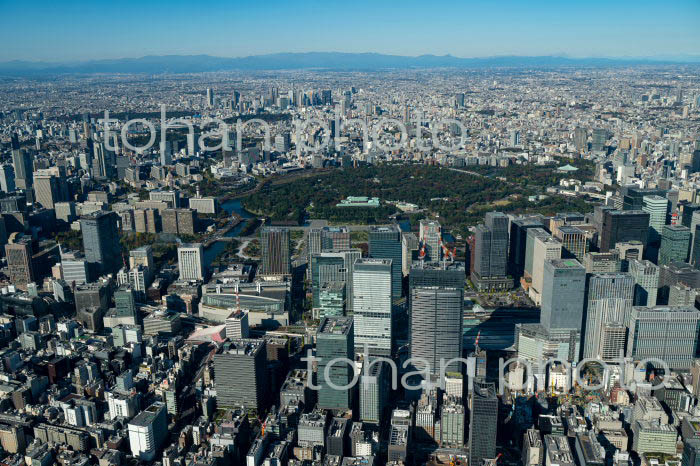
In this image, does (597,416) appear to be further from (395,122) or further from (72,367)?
(395,122)

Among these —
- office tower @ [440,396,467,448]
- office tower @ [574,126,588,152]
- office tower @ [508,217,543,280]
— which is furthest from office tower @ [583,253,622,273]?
office tower @ [574,126,588,152]

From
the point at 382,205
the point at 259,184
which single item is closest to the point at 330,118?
the point at 259,184

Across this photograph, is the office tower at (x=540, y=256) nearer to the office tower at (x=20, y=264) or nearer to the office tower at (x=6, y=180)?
the office tower at (x=20, y=264)

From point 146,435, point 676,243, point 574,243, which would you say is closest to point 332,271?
point 146,435

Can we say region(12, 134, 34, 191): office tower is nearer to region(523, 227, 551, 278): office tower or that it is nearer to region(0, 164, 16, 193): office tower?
region(0, 164, 16, 193): office tower

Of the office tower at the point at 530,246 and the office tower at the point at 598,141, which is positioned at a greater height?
the office tower at the point at 598,141

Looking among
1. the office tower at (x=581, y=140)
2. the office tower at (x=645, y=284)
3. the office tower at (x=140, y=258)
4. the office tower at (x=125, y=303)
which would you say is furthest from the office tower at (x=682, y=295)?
the office tower at (x=581, y=140)
